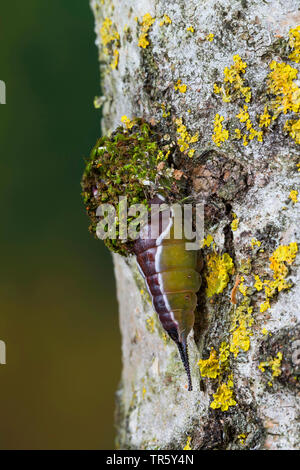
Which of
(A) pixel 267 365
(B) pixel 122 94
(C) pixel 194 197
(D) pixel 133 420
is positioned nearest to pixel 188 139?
(C) pixel 194 197

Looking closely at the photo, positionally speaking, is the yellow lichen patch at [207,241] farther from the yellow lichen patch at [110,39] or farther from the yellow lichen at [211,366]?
the yellow lichen patch at [110,39]

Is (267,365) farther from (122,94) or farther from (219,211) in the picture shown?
(122,94)

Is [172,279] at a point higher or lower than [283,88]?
lower

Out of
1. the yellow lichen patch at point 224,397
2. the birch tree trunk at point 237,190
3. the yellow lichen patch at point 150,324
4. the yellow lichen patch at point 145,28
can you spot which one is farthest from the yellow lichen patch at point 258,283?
the yellow lichen patch at point 145,28

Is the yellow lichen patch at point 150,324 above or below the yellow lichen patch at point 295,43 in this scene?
below

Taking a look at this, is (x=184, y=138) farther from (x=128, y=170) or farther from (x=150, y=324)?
(x=150, y=324)

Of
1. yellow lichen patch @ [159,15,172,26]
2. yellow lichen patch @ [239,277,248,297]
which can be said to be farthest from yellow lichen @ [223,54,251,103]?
yellow lichen patch @ [239,277,248,297]

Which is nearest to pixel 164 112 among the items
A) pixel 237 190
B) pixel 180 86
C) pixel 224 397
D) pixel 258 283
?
pixel 180 86
